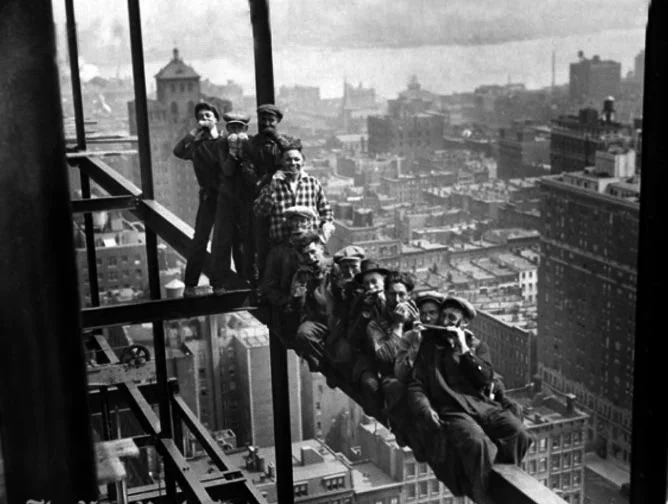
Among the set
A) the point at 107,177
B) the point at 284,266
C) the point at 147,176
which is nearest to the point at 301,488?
the point at 284,266

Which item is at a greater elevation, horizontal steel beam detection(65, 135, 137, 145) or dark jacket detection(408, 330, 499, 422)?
horizontal steel beam detection(65, 135, 137, 145)

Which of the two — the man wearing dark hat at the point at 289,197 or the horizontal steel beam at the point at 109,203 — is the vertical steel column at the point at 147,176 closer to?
the horizontal steel beam at the point at 109,203

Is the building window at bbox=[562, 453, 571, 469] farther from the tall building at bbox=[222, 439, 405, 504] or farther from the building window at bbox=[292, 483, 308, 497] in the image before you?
the building window at bbox=[292, 483, 308, 497]

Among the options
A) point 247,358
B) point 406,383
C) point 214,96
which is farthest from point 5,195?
point 214,96

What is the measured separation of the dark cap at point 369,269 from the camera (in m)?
7.66

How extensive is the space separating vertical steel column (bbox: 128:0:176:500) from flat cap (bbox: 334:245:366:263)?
5.73m

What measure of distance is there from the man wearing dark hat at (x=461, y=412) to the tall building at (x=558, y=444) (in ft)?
4.19

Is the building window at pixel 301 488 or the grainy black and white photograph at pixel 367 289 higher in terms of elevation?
the grainy black and white photograph at pixel 367 289

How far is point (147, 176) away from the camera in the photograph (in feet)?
47.2

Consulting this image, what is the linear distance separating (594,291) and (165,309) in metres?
4.60

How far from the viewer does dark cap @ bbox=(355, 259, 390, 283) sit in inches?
301

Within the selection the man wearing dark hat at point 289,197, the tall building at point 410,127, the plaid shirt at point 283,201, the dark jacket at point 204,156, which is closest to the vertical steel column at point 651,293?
the man wearing dark hat at point 289,197

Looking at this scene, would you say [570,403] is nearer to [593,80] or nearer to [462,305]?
[462,305]

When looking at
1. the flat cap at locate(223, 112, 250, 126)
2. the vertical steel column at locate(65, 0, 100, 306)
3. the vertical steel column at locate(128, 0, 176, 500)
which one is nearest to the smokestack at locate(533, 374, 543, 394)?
the flat cap at locate(223, 112, 250, 126)
